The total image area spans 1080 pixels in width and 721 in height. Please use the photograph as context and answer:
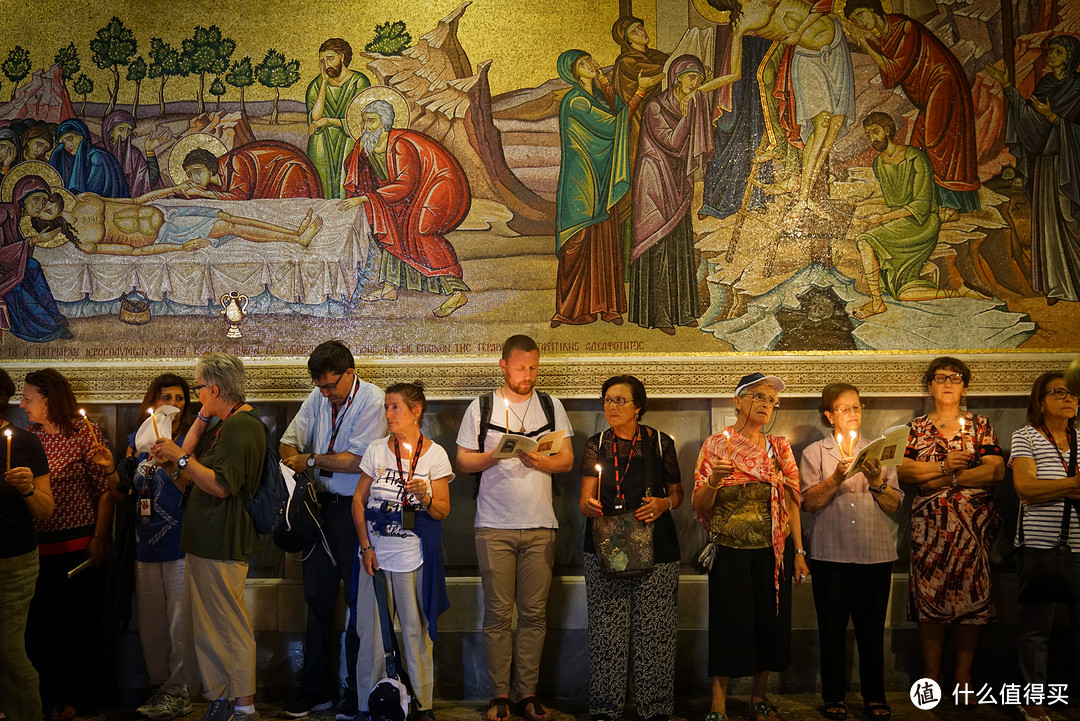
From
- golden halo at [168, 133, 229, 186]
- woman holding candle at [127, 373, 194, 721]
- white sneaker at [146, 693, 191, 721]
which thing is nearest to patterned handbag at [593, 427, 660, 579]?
woman holding candle at [127, 373, 194, 721]

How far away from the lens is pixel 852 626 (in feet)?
19.8

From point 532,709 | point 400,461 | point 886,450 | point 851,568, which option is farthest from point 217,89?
point 851,568

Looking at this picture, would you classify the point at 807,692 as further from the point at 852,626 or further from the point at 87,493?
the point at 87,493

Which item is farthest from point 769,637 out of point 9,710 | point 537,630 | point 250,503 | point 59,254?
point 59,254

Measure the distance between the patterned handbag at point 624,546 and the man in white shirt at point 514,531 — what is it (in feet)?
1.59

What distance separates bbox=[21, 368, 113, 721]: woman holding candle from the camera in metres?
5.41

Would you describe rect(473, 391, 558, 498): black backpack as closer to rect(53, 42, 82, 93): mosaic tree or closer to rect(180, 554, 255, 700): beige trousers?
rect(180, 554, 255, 700): beige trousers

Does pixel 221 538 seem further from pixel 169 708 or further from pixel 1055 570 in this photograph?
pixel 1055 570

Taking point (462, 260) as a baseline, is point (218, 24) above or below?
above

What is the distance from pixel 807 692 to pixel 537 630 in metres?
2.03

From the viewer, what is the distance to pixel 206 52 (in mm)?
6363

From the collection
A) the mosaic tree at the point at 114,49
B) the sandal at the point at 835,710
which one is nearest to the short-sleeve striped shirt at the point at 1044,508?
the sandal at the point at 835,710

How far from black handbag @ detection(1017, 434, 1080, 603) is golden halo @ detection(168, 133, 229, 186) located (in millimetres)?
6210

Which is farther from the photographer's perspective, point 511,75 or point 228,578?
point 511,75
